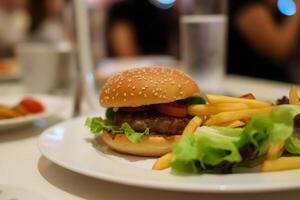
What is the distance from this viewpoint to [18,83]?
2.83 metres

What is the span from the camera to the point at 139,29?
238 inches

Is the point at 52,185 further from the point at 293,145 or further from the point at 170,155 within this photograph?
the point at 293,145

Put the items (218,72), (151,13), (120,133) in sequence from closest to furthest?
(120,133), (218,72), (151,13)

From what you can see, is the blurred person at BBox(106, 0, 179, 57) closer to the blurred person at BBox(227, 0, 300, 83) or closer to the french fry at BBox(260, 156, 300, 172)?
the blurred person at BBox(227, 0, 300, 83)

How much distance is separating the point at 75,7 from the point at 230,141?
101cm

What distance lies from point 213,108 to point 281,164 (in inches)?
9.0

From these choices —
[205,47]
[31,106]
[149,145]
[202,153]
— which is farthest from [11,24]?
[202,153]

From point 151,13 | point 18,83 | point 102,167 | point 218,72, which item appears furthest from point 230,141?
point 151,13

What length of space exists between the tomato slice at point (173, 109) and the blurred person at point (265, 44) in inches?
134

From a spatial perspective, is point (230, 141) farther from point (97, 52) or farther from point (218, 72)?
point (97, 52)

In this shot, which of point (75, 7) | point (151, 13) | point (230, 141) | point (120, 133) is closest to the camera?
point (230, 141)

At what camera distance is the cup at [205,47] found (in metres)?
1.96

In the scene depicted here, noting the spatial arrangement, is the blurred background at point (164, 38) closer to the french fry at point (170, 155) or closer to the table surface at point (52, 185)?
the table surface at point (52, 185)

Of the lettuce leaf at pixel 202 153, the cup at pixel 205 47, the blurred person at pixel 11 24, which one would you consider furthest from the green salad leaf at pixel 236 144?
the blurred person at pixel 11 24
